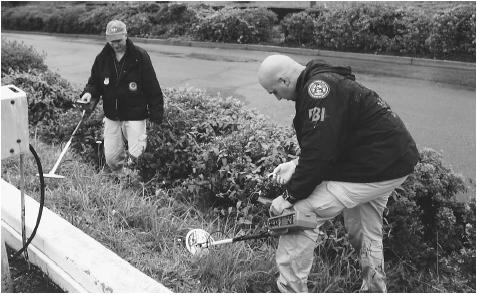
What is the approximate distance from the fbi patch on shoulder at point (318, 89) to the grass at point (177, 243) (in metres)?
1.20

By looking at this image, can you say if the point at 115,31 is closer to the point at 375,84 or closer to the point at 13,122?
the point at 13,122

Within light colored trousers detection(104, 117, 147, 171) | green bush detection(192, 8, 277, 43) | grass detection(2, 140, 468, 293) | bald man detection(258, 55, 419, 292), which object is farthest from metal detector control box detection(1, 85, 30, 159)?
green bush detection(192, 8, 277, 43)

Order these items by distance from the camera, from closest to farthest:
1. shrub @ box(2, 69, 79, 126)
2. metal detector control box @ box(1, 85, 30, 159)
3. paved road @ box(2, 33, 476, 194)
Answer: metal detector control box @ box(1, 85, 30, 159)
shrub @ box(2, 69, 79, 126)
paved road @ box(2, 33, 476, 194)

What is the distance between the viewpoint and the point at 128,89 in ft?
16.8

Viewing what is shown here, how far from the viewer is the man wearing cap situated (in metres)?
5.10

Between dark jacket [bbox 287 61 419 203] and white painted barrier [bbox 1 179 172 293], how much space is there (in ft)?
3.43

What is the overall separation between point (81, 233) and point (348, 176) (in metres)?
1.74

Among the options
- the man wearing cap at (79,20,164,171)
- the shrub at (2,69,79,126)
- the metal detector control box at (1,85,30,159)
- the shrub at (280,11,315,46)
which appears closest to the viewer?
the metal detector control box at (1,85,30,159)

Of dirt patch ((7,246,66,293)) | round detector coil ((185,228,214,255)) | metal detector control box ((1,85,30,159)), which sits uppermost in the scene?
metal detector control box ((1,85,30,159))

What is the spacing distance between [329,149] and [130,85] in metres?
2.79

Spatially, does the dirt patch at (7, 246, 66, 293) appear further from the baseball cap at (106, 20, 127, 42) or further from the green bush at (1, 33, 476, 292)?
the baseball cap at (106, 20, 127, 42)

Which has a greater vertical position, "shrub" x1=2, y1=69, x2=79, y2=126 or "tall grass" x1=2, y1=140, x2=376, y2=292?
"shrub" x1=2, y1=69, x2=79, y2=126

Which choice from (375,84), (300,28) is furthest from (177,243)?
(300,28)

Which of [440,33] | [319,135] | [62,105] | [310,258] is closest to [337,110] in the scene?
[319,135]
